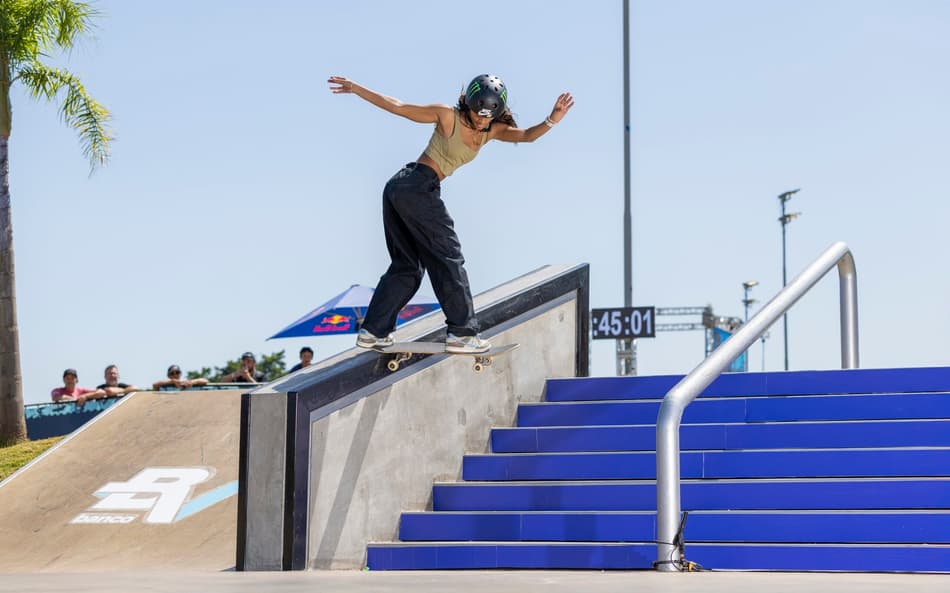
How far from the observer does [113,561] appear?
8430mm

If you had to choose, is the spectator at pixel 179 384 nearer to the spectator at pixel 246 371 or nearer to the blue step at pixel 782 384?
the spectator at pixel 246 371

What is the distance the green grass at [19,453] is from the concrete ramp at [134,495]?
2.93 m

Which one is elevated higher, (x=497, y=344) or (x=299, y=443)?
(x=497, y=344)

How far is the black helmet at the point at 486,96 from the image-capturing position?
797 centimetres

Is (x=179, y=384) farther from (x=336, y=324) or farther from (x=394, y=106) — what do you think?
(x=394, y=106)

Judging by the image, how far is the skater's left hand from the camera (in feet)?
27.3

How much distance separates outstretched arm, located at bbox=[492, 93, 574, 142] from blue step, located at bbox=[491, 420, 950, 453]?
1.93 metres

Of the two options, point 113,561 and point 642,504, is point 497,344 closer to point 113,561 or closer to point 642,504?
point 642,504

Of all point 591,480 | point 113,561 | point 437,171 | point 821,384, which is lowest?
point 113,561

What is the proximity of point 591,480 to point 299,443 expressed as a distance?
1.92 meters

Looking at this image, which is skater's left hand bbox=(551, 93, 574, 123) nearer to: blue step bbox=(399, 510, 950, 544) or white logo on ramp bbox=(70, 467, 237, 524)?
blue step bbox=(399, 510, 950, 544)

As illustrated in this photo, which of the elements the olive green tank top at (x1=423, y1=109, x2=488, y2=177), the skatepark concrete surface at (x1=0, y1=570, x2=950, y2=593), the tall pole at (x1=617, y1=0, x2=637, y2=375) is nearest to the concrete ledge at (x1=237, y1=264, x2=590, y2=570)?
the olive green tank top at (x1=423, y1=109, x2=488, y2=177)

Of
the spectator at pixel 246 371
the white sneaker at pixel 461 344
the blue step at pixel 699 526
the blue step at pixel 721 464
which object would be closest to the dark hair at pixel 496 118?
the white sneaker at pixel 461 344

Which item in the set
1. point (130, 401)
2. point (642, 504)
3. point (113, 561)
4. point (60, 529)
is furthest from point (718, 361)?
point (130, 401)
